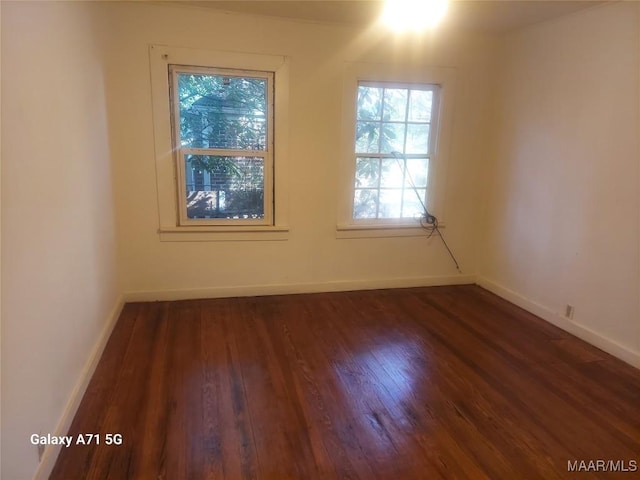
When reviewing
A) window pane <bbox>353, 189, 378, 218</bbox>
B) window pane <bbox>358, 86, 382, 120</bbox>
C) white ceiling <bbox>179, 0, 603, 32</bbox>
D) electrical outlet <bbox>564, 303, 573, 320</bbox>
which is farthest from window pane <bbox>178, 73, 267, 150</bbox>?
electrical outlet <bbox>564, 303, 573, 320</bbox>

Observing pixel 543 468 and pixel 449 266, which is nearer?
pixel 543 468

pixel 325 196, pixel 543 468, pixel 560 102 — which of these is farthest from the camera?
pixel 325 196

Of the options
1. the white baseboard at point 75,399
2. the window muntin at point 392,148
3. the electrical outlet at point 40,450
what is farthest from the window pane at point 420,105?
the electrical outlet at point 40,450

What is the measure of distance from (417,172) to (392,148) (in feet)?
1.19

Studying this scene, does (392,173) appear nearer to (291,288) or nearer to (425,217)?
(425,217)

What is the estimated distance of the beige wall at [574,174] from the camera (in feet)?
8.92

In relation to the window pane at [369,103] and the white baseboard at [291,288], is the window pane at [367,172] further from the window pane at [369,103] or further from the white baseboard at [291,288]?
the white baseboard at [291,288]

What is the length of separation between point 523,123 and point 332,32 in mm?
1897

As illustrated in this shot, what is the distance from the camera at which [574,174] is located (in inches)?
122

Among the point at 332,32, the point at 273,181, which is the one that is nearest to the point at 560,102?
the point at 332,32

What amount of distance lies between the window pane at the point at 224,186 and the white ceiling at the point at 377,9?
1.18 m

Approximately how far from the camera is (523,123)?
11.8ft

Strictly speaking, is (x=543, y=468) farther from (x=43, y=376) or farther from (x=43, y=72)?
(x=43, y=72)

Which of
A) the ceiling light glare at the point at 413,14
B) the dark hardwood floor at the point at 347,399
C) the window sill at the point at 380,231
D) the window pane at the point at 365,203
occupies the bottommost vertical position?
the dark hardwood floor at the point at 347,399
